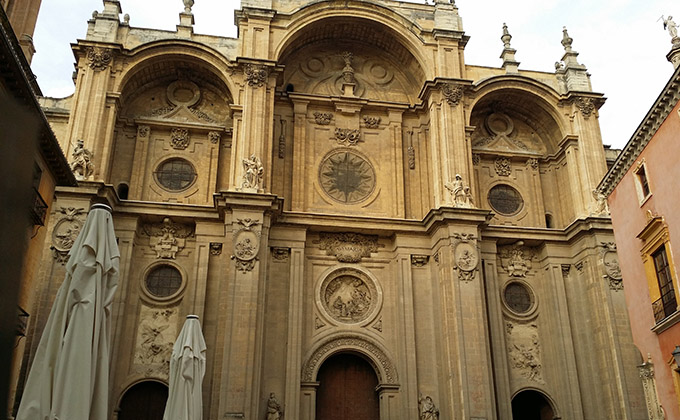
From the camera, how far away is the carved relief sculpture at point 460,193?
71.4 ft

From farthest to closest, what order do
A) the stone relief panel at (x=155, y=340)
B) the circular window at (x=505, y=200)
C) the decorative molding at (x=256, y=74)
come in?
the circular window at (x=505, y=200) < the decorative molding at (x=256, y=74) < the stone relief panel at (x=155, y=340)

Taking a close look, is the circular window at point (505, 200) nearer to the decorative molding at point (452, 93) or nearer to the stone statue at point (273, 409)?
the decorative molding at point (452, 93)

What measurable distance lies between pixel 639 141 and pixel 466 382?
8564 mm

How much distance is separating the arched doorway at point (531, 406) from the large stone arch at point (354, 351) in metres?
4.92

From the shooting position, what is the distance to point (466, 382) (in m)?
19.3

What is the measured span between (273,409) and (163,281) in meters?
5.69

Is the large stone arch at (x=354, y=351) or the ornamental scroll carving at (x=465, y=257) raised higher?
the ornamental scroll carving at (x=465, y=257)

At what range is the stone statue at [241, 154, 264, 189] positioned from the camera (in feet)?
67.7

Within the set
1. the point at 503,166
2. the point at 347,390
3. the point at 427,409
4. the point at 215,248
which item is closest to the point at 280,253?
the point at 215,248

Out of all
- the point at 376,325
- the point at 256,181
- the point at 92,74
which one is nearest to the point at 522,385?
the point at 376,325

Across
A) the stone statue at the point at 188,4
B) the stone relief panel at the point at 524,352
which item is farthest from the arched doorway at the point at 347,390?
the stone statue at the point at 188,4

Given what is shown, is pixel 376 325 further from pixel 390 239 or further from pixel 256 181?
pixel 256 181

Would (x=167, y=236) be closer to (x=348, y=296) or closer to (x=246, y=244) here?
(x=246, y=244)

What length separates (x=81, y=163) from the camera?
20062 millimetres
